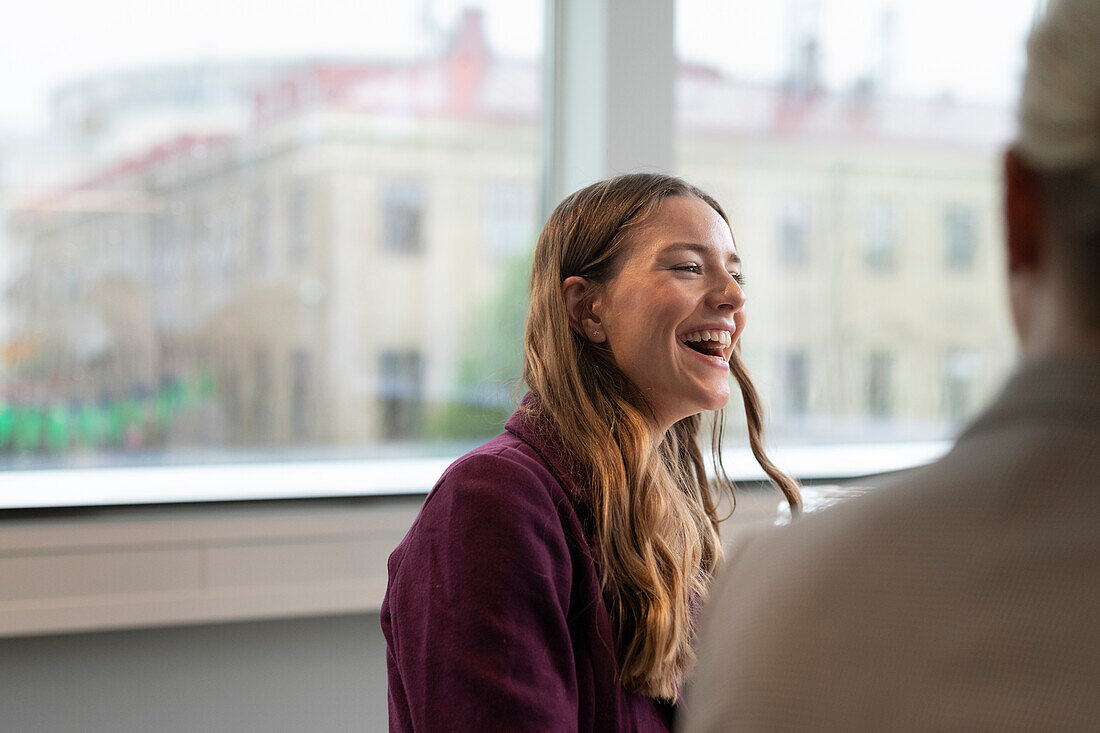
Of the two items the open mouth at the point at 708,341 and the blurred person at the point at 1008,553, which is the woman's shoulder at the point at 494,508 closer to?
the open mouth at the point at 708,341

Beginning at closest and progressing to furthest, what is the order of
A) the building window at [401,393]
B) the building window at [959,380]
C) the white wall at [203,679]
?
the white wall at [203,679] → the building window at [401,393] → the building window at [959,380]

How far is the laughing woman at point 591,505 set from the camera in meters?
1.06

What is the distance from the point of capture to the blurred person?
419 mm

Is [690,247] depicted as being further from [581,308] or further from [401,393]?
[401,393]

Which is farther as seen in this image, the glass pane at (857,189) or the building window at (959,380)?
the building window at (959,380)

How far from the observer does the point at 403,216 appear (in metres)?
2.48

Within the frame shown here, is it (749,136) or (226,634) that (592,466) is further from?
(749,136)

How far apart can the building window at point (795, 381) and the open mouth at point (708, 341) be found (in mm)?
A: 1465

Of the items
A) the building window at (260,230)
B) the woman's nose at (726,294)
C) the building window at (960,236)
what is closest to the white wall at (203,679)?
the building window at (260,230)

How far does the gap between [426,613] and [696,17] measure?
2.05 m

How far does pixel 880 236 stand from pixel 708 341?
1.77 meters

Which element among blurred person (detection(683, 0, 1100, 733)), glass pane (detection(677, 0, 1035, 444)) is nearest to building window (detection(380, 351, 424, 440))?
glass pane (detection(677, 0, 1035, 444))

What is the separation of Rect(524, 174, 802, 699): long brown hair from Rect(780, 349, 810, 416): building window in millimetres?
1336

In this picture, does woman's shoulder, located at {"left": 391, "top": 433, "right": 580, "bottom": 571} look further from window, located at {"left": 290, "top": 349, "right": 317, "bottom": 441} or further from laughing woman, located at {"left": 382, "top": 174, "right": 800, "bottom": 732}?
window, located at {"left": 290, "top": 349, "right": 317, "bottom": 441}
